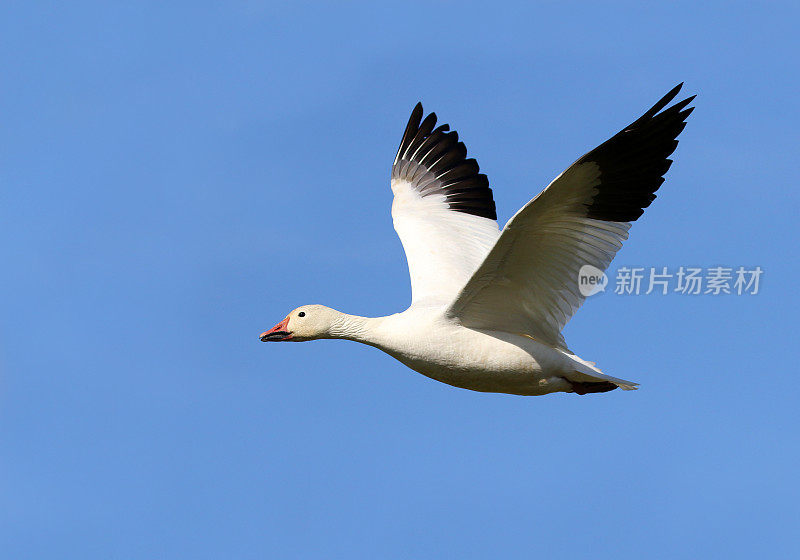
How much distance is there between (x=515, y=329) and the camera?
10.7m

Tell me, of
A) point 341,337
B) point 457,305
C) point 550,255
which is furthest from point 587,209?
point 341,337

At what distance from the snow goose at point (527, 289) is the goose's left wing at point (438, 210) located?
3cm

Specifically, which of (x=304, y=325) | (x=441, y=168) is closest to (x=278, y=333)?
(x=304, y=325)

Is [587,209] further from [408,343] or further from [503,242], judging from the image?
[408,343]

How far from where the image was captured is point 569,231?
9.84 metres

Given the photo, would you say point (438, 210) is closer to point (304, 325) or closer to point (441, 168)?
point (441, 168)

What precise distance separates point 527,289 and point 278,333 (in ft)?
8.98

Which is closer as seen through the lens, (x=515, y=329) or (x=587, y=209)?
(x=587, y=209)

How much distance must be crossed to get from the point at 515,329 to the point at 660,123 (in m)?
2.41

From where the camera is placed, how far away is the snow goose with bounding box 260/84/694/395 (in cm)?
953

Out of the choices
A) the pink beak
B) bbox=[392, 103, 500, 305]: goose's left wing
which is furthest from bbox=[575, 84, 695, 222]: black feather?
the pink beak

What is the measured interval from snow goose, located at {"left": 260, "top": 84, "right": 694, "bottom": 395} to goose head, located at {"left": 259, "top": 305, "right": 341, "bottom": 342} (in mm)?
10

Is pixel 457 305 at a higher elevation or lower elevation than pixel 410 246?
lower

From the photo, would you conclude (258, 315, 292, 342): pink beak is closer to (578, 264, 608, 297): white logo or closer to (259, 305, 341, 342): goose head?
(259, 305, 341, 342): goose head
